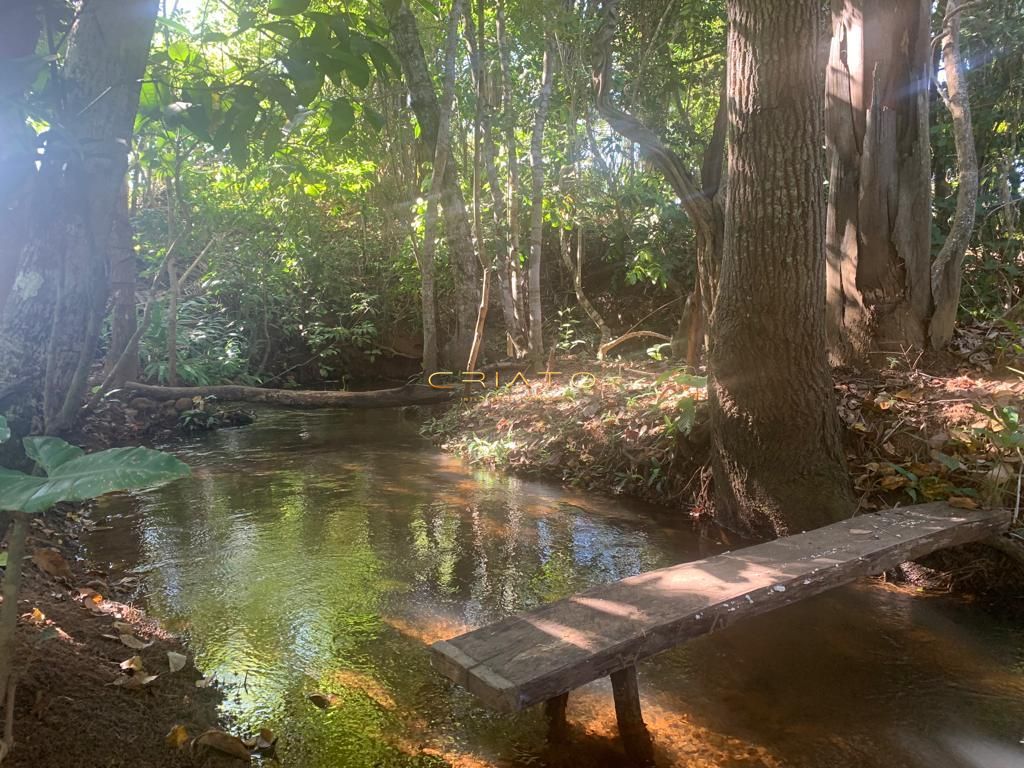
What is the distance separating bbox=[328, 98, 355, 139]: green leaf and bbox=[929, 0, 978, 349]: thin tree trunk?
18.2 feet

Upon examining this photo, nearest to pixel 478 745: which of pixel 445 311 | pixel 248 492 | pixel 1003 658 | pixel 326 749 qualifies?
pixel 326 749

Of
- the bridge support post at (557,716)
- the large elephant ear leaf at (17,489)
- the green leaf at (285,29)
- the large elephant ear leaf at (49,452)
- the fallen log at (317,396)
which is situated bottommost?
the bridge support post at (557,716)

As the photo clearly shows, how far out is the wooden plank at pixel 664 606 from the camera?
2342 millimetres

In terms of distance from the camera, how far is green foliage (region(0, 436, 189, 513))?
1585mm

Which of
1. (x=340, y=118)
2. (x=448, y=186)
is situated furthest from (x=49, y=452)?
(x=448, y=186)

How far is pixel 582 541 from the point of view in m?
5.09

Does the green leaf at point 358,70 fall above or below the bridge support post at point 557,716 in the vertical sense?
above

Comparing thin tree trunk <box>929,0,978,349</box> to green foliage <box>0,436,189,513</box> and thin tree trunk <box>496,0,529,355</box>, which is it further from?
green foliage <box>0,436,189,513</box>

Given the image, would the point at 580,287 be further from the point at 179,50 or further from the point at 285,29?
the point at 285,29

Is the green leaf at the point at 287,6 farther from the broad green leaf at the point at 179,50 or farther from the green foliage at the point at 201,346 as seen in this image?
the green foliage at the point at 201,346

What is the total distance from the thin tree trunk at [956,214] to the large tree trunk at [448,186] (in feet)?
20.9

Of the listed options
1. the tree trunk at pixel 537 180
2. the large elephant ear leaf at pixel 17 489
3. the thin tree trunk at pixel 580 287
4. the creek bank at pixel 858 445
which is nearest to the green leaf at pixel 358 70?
the large elephant ear leaf at pixel 17 489

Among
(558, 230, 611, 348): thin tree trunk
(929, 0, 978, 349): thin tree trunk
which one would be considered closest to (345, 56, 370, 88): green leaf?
(929, 0, 978, 349): thin tree trunk

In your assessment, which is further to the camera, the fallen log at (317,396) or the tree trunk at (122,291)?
the fallen log at (317,396)
